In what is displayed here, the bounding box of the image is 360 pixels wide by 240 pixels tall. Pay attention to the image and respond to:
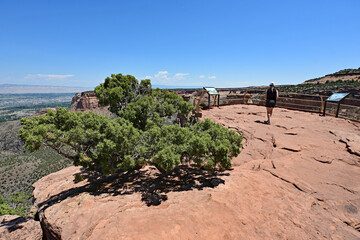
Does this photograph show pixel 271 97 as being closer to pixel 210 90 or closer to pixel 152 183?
pixel 210 90

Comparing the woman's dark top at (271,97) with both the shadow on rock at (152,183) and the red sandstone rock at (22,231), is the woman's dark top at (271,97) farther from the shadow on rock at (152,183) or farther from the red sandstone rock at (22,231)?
the red sandstone rock at (22,231)

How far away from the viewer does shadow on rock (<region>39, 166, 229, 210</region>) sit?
7.24 meters

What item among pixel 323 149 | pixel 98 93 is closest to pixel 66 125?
pixel 98 93

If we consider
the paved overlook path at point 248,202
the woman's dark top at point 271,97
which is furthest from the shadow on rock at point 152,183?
the woman's dark top at point 271,97

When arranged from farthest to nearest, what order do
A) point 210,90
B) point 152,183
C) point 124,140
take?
point 210,90 → point 152,183 → point 124,140

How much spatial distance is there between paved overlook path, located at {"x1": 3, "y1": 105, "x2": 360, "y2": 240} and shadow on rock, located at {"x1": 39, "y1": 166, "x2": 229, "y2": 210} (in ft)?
0.17

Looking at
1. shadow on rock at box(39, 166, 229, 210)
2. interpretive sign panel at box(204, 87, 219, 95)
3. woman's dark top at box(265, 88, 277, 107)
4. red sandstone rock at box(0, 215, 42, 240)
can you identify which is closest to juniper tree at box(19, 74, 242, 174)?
shadow on rock at box(39, 166, 229, 210)

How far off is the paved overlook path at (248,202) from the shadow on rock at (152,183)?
5cm

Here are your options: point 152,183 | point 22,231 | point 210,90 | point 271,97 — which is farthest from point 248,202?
point 210,90

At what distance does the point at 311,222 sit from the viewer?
16.9 feet

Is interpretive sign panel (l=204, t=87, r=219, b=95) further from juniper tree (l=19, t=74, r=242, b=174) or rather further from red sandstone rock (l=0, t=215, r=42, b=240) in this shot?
red sandstone rock (l=0, t=215, r=42, b=240)

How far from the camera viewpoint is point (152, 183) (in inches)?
→ 324

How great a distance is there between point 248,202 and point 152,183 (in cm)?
406

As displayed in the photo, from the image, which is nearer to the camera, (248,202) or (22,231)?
(248,202)
